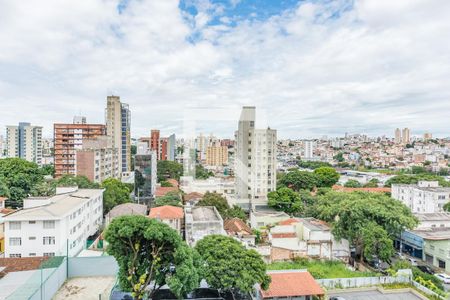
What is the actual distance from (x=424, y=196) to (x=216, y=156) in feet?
94.2


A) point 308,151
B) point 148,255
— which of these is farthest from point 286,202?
point 308,151

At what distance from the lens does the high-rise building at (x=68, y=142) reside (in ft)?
91.4

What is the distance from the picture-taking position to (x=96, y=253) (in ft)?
35.9

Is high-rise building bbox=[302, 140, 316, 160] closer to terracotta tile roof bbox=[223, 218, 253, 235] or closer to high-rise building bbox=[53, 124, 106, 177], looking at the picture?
high-rise building bbox=[53, 124, 106, 177]

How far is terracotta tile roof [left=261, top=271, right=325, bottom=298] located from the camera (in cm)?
851

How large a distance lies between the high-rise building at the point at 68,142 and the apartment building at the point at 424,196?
1019 inches

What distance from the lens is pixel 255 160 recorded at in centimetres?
2306

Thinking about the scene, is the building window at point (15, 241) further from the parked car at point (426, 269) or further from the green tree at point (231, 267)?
the parked car at point (426, 269)

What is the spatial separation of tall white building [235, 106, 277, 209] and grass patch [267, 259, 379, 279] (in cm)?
1065

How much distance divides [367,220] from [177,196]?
10443mm

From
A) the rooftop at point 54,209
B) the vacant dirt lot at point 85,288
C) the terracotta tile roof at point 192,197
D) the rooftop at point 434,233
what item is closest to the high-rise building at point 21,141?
the terracotta tile roof at point 192,197

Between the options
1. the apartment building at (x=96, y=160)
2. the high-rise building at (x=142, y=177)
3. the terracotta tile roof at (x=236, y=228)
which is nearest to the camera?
the terracotta tile roof at (x=236, y=228)

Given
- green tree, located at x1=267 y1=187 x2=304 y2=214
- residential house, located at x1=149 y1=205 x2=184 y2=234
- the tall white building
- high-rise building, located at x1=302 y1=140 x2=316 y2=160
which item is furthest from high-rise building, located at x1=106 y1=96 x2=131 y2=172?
high-rise building, located at x1=302 y1=140 x2=316 y2=160

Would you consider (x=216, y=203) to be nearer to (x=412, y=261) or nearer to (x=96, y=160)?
(x=412, y=261)
